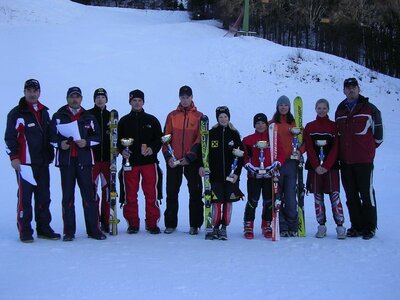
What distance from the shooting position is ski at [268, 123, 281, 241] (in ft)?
19.8

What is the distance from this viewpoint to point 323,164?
20.4ft

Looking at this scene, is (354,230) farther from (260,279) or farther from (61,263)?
(61,263)

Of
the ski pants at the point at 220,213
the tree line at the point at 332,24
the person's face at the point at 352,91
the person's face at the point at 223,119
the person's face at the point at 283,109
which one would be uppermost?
the tree line at the point at 332,24

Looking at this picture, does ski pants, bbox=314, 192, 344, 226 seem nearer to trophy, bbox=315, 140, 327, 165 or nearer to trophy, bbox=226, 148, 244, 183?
trophy, bbox=315, 140, 327, 165

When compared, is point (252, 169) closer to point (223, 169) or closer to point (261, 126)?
Result: point (223, 169)

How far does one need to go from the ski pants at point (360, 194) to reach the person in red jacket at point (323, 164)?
0.53ft

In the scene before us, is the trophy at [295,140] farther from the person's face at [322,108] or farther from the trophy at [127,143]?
the trophy at [127,143]

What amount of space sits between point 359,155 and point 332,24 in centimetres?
2440

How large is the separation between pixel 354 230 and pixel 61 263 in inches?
148

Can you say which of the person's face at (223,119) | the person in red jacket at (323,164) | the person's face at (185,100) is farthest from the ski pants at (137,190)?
the person in red jacket at (323,164)

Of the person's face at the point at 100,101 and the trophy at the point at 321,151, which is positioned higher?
the person's face at the point at 100,101

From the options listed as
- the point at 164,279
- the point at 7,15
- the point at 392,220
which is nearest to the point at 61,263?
the point at 164,279

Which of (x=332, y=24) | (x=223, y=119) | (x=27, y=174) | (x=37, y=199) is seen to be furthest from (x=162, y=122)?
(x=332, y=24)

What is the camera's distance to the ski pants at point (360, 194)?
615 centimetres
